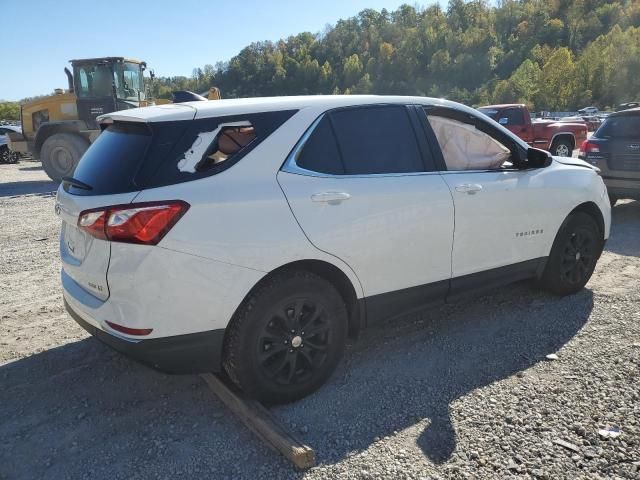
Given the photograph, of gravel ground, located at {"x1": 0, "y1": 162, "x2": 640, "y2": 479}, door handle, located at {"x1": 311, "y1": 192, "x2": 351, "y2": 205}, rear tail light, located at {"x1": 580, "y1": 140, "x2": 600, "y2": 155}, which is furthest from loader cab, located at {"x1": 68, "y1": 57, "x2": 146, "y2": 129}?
door handle, located at {"x1": 311, "y1": 192, "x2": 351, "y2": 205}

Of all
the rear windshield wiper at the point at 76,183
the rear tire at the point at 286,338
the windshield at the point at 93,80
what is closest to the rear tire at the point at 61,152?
the windshield at the point at 93,80

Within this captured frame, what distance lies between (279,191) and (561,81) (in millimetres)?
96145

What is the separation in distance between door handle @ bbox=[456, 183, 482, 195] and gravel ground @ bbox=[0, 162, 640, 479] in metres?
1.11

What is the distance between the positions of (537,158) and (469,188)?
82 cm

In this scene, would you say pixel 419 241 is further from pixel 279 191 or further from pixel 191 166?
pixel 191 166

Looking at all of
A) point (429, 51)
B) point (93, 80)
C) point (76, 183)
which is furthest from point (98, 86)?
point (429, 51)

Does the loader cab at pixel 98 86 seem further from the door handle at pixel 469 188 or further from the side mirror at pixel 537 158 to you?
the door handle at pixel 469 188

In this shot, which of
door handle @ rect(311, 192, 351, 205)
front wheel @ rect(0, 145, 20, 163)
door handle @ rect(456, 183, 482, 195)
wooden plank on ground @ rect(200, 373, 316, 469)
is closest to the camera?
wooden plank on ground @ rect(200, 373, 316, 469)

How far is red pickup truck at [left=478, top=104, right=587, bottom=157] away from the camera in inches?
588

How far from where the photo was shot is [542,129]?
618 inches

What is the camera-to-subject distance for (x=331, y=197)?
3070 millimetres

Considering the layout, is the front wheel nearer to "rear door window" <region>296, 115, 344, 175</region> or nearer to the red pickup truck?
the red pickup truck

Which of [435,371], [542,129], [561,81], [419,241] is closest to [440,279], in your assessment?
[419,241]

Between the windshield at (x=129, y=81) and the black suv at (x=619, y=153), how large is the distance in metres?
11.7
